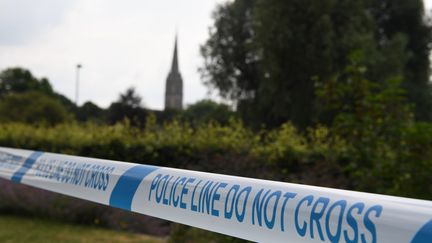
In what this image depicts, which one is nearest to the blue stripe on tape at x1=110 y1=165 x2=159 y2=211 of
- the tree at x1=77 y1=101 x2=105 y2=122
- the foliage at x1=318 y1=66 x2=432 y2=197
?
the foliage at x1=318 y1=66 x2=432 y2=197

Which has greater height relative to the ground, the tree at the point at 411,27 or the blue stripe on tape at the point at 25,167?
the tree at the point at 411,27

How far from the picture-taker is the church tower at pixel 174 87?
102m

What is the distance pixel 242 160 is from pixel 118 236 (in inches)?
85.1

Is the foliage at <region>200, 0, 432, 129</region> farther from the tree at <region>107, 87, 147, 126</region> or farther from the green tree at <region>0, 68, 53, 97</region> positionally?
the green tree at <region>0, 68, 53, 97</region>

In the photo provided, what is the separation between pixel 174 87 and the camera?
104m

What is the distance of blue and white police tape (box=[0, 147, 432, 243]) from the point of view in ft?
5.25

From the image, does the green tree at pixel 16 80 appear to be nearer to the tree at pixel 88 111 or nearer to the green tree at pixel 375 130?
the tree at pixel 88 111

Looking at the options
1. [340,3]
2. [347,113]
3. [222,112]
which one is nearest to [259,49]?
[340,3]

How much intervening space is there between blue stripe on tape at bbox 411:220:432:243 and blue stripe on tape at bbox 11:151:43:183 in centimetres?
407

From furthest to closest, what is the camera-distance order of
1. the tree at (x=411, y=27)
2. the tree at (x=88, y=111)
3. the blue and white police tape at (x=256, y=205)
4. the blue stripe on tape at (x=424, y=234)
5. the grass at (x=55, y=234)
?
the tree at (x=88, y=111)
the tree at (x=411, y=27)
the grass at (x=55, y=234)
the blue and white police tape at (x=256, y=205)
the blue stripe on tape at (x=424, y=234)

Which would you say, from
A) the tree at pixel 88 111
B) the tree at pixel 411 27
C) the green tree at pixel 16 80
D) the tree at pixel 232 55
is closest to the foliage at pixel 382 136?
the tree at pixel 232 55

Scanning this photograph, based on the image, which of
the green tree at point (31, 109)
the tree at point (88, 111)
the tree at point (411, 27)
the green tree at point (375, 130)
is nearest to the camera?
the green tree at point (375, 130)

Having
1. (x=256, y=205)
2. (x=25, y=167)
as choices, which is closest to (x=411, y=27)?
(x=25, y=167)

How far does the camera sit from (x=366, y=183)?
17.0 feet
